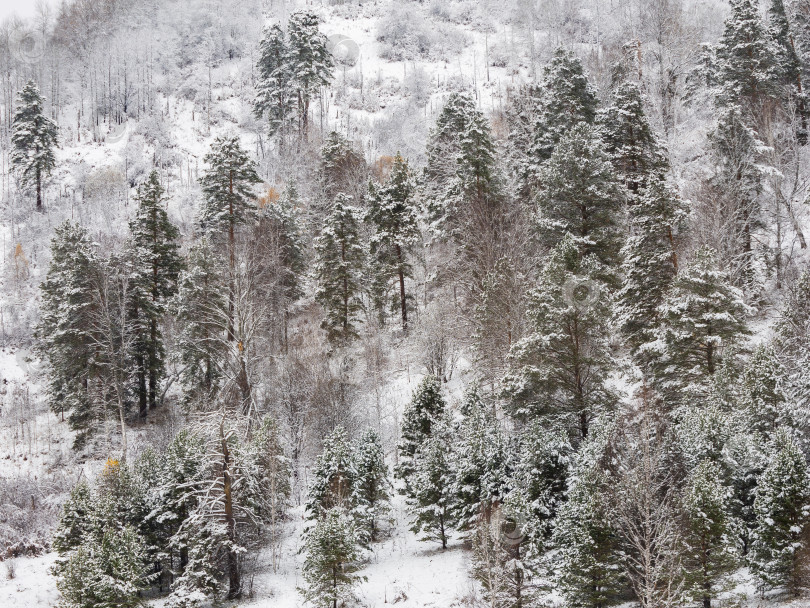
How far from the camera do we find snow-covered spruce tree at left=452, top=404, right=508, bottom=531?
21469mm

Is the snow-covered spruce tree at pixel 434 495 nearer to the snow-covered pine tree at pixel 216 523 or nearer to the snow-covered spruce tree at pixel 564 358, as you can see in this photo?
the snow-covered spruce tree at pixel 564 358

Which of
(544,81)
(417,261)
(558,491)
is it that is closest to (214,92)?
(417,261)

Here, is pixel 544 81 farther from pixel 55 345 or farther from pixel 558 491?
pixel 55 345

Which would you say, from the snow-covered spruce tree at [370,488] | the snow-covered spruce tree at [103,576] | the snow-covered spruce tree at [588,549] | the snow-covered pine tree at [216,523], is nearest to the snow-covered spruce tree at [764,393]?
the snow-covered spruce tree at [588,549]

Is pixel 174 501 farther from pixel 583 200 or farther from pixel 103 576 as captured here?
pixel 583 200

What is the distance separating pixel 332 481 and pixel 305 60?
5386 centimetres

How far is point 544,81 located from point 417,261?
14851mm

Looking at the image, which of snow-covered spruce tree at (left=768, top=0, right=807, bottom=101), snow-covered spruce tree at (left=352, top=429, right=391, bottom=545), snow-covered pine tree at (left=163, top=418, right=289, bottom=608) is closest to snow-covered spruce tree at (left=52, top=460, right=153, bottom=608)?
snow-covered pine tree at (left=163, top=418, right=289, bottom=608)

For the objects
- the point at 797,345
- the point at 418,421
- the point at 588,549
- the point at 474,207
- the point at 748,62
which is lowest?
the point at 588,549

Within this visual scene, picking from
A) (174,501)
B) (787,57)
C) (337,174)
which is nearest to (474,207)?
(337,174)

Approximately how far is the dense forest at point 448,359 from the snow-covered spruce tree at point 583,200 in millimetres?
141

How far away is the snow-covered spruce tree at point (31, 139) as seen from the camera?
63.0 m

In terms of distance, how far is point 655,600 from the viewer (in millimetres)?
15219

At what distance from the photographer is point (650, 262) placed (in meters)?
25.6
